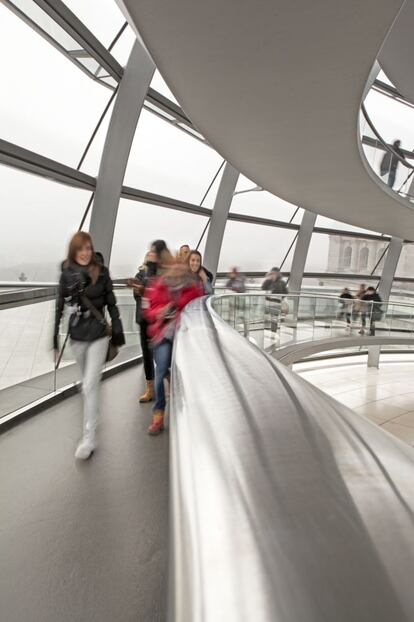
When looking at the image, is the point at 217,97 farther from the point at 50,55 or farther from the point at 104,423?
the point at 104,423

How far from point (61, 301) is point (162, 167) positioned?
10.6m

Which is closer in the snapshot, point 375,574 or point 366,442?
point 375,574

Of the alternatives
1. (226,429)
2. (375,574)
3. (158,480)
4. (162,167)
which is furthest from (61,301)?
(162,167)

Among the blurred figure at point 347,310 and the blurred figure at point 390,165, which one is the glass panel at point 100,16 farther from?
the blurred figure at point 347,310

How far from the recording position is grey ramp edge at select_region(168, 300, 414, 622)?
0.43m

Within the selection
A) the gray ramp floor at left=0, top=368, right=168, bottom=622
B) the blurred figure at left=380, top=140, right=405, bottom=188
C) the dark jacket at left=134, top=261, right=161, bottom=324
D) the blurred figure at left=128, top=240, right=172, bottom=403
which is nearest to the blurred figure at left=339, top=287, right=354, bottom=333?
the blurred figure at left=380, top=140, right=405, bottom=188

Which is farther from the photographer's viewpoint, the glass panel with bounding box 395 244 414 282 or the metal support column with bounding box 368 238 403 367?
the glass panel with bounding box 395 244 414 282

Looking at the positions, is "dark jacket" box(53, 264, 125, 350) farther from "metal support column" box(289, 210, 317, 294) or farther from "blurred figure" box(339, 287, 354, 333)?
"metal support column" box(289, 210, 317, 294)

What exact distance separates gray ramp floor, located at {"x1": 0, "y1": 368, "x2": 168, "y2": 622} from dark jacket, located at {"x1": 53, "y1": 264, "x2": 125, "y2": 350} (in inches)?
36.7

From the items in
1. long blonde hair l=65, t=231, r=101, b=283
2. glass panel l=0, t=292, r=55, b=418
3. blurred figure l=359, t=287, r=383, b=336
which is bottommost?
blurred figure l=359, t=287, r=383, b=336

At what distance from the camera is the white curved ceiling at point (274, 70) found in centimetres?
396

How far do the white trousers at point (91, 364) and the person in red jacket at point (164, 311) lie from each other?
0.47m

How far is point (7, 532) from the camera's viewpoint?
2.41 meters

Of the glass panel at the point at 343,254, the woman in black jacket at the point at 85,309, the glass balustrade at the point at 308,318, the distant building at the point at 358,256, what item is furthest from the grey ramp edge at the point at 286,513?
the distant building at the point at 358,256
